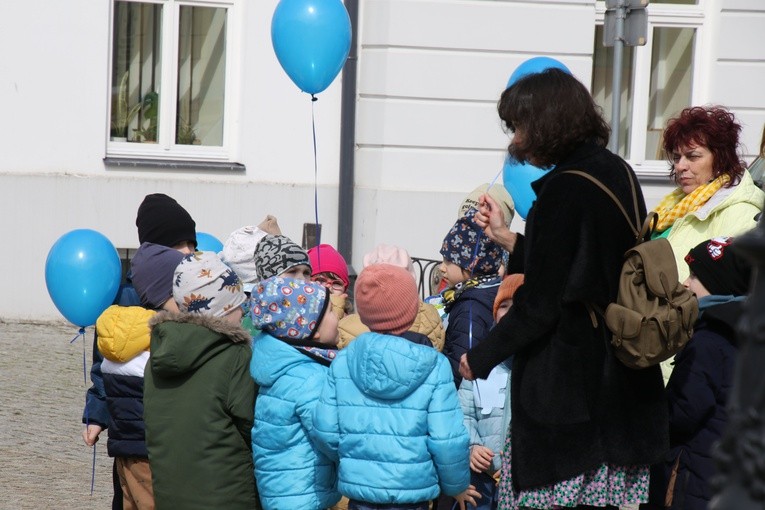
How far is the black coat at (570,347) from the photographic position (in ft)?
11.2

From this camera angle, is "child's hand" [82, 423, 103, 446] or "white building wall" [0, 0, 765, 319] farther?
"white building wall" [0, 0, 765, 319]

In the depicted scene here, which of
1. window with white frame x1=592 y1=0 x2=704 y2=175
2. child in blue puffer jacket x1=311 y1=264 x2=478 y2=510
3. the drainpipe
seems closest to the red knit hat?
child in blue puffer jacket x1=311 y1=264 x2=478 y2=510

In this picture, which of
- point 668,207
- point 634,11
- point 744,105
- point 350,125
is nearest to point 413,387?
point 668,207

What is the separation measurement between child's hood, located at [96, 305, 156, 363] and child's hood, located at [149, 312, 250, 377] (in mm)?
322

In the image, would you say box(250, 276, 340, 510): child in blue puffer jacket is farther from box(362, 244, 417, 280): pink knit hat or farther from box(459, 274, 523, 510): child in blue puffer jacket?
box(362, 244, 417, 280): pink knit hat

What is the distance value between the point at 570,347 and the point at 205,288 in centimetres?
145

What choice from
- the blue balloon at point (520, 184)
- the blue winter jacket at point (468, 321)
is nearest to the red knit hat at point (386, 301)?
the blue winter jacket at point (468, 321)

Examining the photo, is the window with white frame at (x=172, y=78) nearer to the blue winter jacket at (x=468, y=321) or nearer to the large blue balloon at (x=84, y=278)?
the large blue balloon at (x=84, y=278)

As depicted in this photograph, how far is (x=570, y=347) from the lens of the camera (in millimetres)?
3441

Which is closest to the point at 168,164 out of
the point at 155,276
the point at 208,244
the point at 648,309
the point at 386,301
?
the point at 208,244

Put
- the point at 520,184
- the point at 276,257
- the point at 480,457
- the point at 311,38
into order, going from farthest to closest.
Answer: the point at 311,38
the point at 520,184
the point at 276,257
the point at 480,457

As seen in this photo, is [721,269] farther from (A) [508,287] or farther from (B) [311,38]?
(B) [311,38]

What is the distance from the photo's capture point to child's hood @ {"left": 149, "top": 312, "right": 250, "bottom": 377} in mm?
4051

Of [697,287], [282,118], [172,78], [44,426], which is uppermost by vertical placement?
[172,78]
